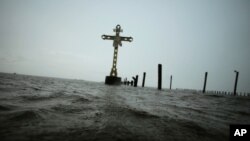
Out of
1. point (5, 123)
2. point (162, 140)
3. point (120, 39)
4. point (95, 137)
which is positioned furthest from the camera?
point (120, 39)

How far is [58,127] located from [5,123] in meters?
0.64

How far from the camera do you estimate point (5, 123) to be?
71.3 inches

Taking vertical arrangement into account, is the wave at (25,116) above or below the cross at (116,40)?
below

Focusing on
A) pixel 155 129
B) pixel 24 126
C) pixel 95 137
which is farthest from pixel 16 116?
pixel 155 129

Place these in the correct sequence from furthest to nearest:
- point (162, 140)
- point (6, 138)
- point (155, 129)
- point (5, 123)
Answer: point (155, 129), point (5, 123), point (162, 140), point (6, 138)

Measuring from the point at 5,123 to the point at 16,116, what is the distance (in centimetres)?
37

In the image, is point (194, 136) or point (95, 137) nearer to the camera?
point (95, 137)

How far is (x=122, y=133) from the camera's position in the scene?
175 cm

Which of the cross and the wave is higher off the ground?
the cross

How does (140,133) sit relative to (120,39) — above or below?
below

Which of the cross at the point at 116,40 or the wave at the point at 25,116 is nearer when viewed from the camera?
the wave at the point at 25,116

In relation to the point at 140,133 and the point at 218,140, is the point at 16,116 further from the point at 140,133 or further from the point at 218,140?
the point at 218,140

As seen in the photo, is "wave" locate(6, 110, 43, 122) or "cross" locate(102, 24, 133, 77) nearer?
"wave" locate(6, 110, 43, 122)

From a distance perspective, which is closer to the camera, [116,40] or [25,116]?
[25,116]
